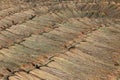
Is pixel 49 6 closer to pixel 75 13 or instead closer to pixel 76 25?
pixel 75 13

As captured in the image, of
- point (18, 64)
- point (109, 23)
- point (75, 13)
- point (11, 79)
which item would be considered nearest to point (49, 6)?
point (75, 13)

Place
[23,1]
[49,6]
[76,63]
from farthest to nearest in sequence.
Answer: [23,1], [49,6], [76,63]

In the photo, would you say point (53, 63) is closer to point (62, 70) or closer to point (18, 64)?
point (62, 70)

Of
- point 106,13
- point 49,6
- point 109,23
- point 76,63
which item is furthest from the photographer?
point 49,6

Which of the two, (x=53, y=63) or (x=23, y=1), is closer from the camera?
(x=53, y=63)

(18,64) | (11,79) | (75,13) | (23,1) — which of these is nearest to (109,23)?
(75,13)

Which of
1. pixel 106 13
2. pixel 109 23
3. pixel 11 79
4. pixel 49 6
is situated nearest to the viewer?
pixel 11 79
